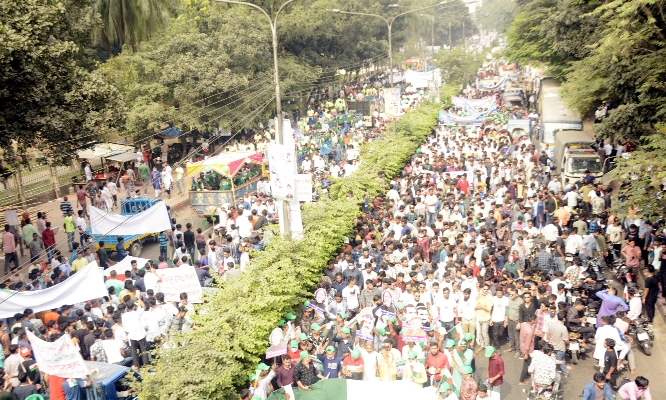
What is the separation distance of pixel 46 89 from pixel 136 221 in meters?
3.91

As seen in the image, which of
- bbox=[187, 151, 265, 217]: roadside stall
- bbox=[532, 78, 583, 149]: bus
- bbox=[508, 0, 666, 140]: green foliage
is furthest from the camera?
bbox=[532, 78, 583, 149]: bus

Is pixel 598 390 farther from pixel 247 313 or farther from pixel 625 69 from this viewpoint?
pixel 625 69

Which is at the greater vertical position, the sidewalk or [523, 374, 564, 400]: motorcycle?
[523, 374, 564, 400]: motorcycle

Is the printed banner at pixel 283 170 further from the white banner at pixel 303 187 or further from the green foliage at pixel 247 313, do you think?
the green foliage at pixel 247 313

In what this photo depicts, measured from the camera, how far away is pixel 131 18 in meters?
33.5

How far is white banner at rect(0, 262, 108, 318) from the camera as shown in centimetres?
1128

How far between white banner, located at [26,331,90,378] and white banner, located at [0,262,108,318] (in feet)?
8.82

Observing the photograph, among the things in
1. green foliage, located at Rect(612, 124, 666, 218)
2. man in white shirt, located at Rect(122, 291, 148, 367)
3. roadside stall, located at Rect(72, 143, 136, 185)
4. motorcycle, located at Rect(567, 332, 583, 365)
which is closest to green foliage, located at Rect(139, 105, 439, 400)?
man in white shirt, located at Rect(122, 291, 148, 367)

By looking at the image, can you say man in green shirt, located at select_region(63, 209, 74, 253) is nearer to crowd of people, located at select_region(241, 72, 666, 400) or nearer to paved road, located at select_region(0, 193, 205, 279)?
paved road, located at select_region(0, 193, 205, 279)

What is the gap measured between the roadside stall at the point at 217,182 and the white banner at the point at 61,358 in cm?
1123

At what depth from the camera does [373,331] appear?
34.3 ft

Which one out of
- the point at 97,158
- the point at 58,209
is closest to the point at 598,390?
the point at 58,209

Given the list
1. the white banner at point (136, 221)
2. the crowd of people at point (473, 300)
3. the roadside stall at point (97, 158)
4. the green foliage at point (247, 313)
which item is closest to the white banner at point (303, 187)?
the green foliage at point (247, 313)

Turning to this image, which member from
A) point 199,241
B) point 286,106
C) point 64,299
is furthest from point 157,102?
point 64,299
